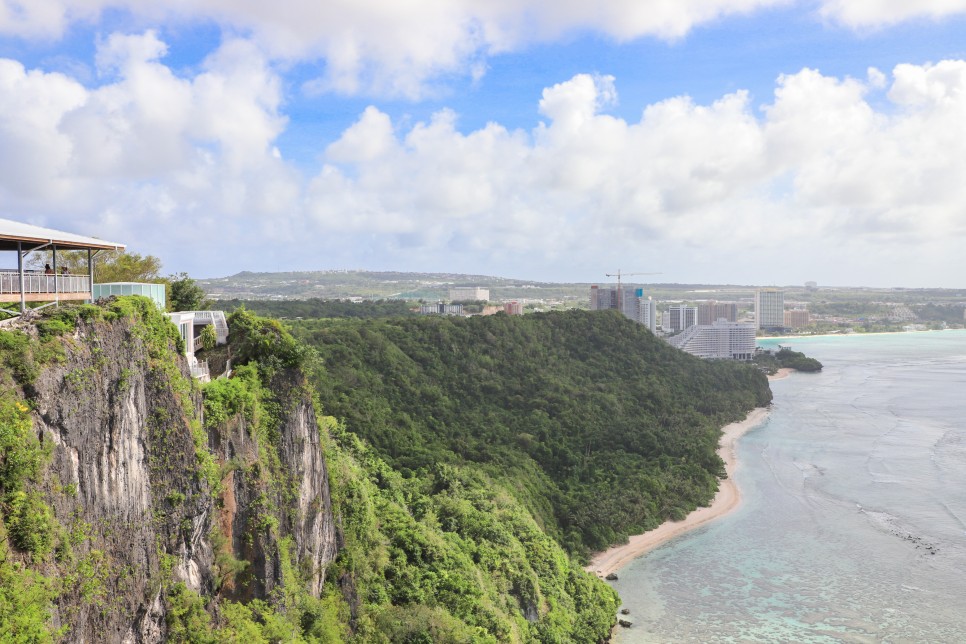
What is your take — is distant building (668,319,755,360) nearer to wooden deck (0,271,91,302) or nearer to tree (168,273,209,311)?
tree (168,273,209,311)

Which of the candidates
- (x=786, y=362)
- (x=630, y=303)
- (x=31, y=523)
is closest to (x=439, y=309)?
(x=630, y=303)

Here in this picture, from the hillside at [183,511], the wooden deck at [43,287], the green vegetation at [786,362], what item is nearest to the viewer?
the hillside at [183,511]

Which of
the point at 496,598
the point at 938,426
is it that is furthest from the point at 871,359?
the point at 496,598

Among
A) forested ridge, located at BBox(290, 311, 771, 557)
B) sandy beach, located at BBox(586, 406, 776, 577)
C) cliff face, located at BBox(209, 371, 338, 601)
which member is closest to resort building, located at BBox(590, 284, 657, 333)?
forested ridge, located at BBox(290, 311, 771, 557)

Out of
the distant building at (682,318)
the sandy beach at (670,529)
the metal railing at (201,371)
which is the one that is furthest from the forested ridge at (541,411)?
the distant building at (682,318)

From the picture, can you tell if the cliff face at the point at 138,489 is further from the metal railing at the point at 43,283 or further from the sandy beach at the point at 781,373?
the sandy beach at the point at 781,373

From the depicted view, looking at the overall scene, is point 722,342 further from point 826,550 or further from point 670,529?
point 826,550

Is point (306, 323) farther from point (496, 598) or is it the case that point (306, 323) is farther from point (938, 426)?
point (938, 426)
